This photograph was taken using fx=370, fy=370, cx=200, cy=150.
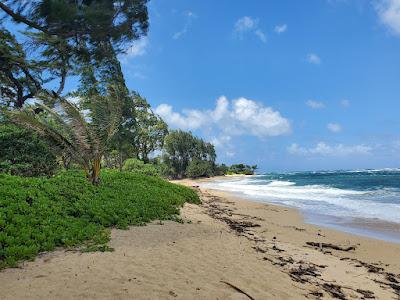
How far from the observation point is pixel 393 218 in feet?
50.9

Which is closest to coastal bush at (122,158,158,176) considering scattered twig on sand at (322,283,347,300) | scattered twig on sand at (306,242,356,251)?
scattered twig on sand at (306,242,356,251)

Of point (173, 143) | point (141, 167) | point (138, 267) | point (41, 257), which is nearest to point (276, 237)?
point (138, 267)

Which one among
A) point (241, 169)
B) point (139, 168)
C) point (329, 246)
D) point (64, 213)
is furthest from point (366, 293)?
point (241, 169)

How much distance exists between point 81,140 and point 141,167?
54.0 feet

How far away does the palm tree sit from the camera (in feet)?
43.8

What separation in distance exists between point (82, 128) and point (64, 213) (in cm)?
513

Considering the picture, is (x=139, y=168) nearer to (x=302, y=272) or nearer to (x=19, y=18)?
(x=19, y=18)

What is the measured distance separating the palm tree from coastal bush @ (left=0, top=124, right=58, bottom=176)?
3.35ft

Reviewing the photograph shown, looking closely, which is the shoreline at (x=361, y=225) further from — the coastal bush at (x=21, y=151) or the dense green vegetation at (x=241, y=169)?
the dense green vegetation at (x=241, y=169)

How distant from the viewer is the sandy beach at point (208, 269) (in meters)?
5.48

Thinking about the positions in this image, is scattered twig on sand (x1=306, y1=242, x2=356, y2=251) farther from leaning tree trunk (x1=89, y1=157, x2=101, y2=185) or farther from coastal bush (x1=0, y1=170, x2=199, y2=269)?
leaning tree trunk (x1=89, y1=157, x2=101, y2=185)

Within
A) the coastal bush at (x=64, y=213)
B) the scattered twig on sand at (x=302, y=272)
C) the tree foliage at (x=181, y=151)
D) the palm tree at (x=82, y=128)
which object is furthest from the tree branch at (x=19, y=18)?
the tree foliage at (x=181, y=151)

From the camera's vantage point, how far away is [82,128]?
13.7m

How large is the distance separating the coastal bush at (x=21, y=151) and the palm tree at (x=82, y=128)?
1.02 metres
